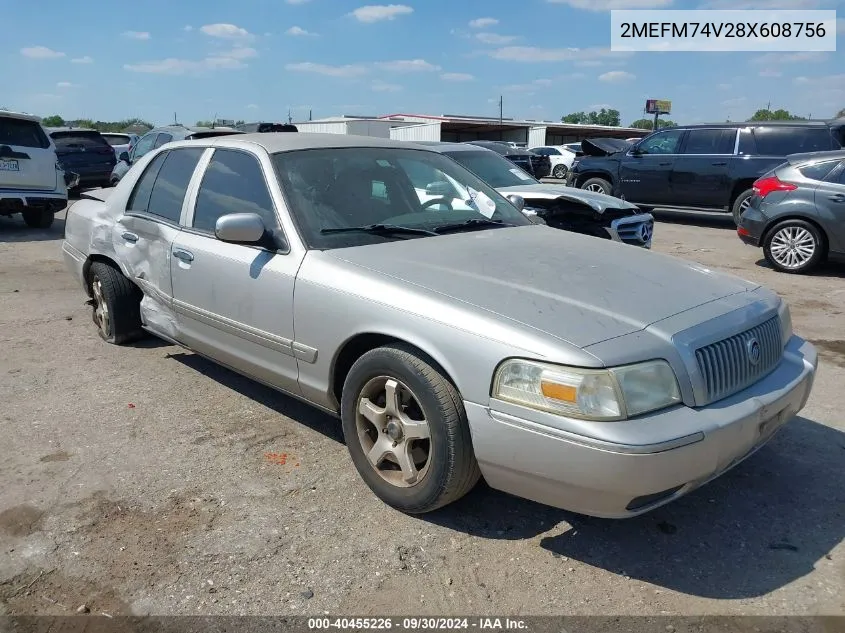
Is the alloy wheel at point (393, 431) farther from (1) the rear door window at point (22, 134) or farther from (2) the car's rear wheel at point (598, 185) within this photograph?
(2) the car's rear wheel at point (598, 185)

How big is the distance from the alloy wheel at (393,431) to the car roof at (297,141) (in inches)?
63.2

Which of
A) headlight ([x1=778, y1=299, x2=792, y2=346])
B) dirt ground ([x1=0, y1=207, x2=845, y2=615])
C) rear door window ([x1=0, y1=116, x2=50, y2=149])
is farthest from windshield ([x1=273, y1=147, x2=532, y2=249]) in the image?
rear door window ([x1=0, y1=116, x2=50, y2=149])

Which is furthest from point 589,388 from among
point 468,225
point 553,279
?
point 468,225

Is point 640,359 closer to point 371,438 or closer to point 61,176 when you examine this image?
point 371,438

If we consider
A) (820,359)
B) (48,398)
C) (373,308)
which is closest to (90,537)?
(373,308)

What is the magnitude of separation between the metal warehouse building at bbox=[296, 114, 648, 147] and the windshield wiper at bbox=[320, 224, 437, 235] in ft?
112

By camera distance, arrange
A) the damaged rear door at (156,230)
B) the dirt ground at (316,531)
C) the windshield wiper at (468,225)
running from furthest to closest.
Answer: the damaged rear door at (156,230), the windshield wiper at (468,225), the dirt ground at (316,531)

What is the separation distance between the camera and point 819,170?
8547mm

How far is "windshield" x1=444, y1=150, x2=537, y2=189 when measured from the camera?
29.2 ft

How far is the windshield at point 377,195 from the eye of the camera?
360 cm

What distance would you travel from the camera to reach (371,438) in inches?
127

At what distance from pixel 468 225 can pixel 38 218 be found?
34.9ft

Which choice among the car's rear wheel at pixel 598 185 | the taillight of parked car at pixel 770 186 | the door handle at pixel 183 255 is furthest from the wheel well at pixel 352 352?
the car's rear wheel at pixel 598 185

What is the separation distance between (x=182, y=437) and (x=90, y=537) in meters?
0.97
